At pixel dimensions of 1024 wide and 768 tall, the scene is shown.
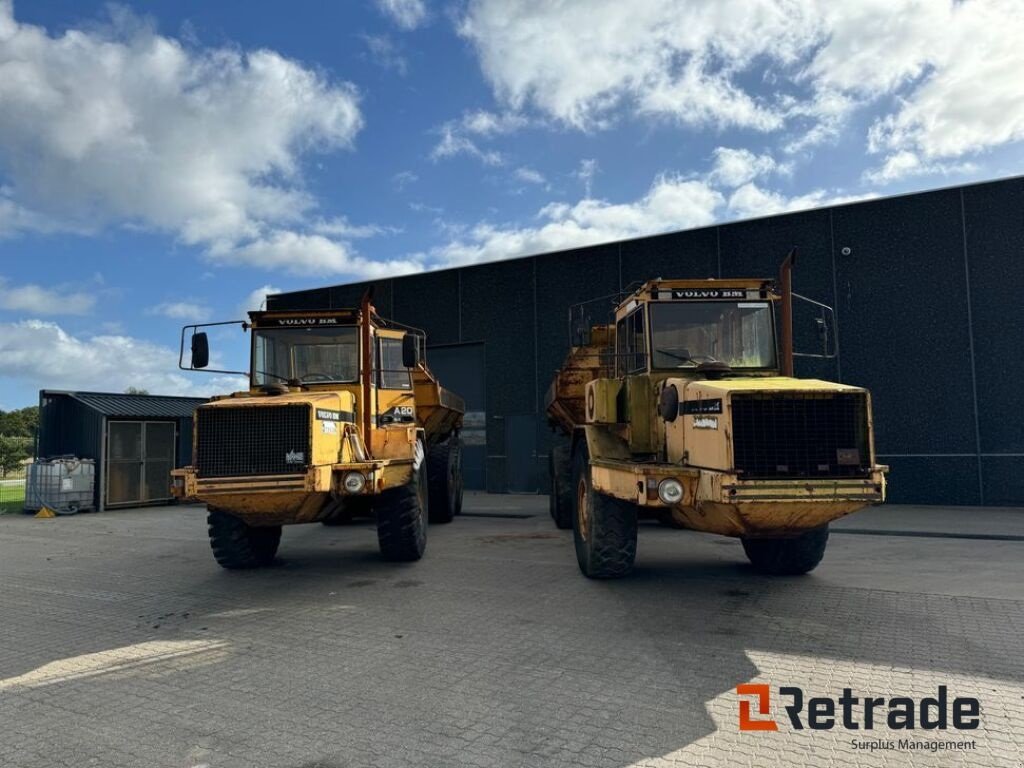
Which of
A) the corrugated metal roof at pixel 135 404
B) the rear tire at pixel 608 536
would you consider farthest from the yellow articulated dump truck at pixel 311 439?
the corrugated metal roof at pixel 135 404

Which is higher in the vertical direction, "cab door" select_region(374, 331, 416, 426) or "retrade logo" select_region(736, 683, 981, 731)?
"cab door" select_region(374, 331, 416, 426)

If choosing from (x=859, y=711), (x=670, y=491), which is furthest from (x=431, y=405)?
(x=859, y=711)

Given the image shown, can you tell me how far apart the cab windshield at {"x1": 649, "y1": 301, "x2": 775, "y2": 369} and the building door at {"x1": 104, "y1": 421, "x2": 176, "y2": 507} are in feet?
47.5

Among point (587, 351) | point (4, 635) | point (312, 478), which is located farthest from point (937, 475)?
point (4, 635)

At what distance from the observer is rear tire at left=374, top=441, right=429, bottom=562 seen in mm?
8078

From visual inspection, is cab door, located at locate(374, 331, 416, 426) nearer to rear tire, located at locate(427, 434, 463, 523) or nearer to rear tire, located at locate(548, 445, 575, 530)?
rear tire, located at locate(427, 434, 463, 523)

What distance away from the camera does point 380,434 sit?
8.23 m

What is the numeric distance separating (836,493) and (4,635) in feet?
22.9

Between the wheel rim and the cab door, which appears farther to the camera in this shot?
the cab door

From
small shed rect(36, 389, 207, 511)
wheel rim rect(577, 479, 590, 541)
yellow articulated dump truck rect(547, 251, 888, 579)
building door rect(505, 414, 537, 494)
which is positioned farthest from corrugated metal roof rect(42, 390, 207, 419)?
yellow articulated dump truck rect(547, 251, 888, 579)

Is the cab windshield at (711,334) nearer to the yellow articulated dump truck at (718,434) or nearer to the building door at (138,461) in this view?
the yellow articulated dump truck at (718,434)

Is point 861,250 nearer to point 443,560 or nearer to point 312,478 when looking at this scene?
point 443,560

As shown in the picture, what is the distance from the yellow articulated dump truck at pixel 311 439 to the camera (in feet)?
21.5

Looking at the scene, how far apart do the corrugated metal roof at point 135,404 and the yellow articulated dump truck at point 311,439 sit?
9.18 metres
